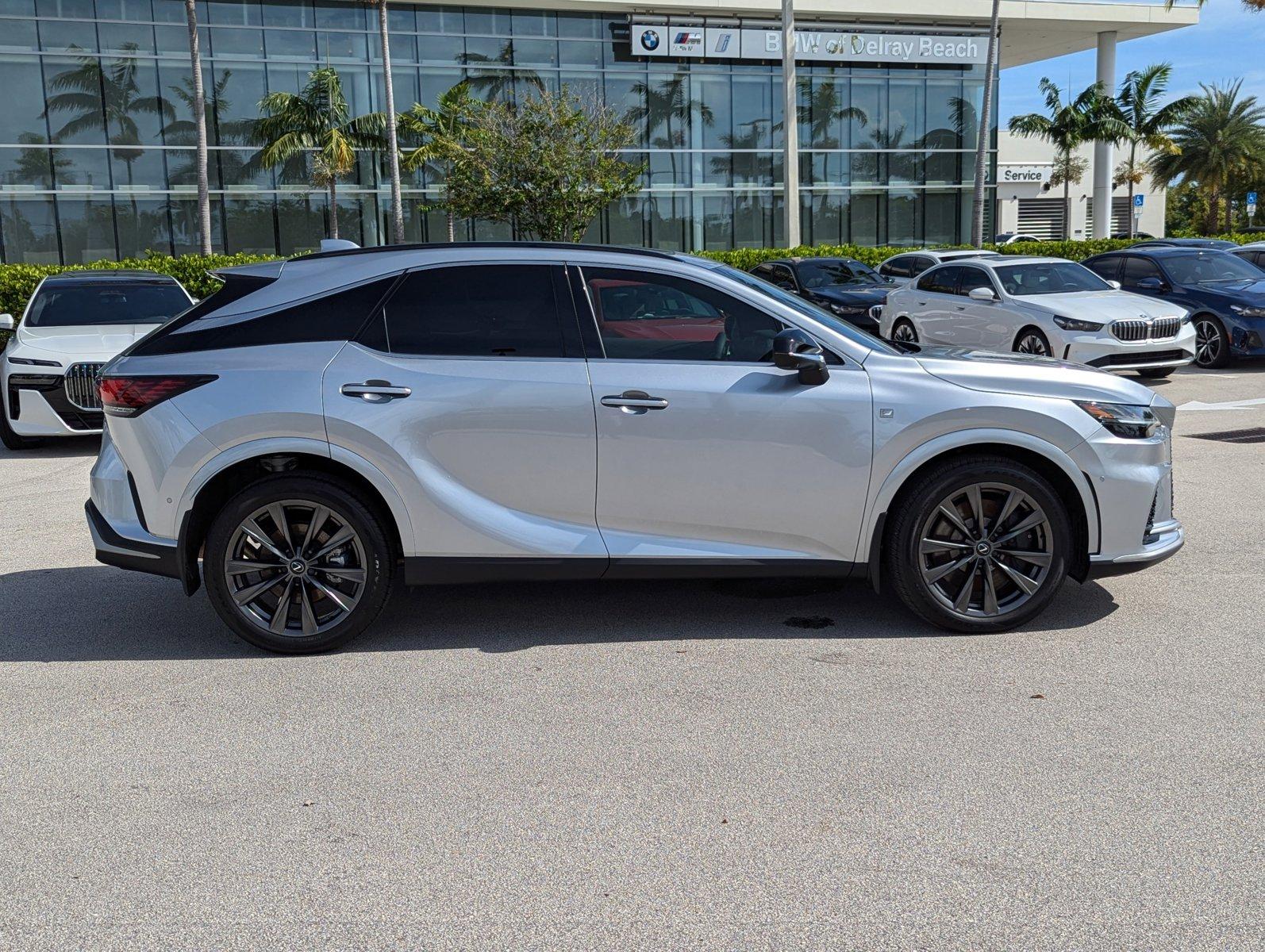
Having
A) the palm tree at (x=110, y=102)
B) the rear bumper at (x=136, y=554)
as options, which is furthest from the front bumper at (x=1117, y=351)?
the palm tree at (x=110, y=102)

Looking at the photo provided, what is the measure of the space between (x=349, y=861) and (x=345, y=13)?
118ft

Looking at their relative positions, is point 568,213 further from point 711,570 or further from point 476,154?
point 711,570

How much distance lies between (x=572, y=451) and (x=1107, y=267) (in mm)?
15622

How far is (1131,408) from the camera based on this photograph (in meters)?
5.55

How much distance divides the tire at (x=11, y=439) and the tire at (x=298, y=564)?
7675mm

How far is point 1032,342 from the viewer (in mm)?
15109

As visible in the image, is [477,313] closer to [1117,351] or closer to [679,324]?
[679,324]

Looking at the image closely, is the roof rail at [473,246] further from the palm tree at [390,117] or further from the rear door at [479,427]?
the palm tree at [390,117]

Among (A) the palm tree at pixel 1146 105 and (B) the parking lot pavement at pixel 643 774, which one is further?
(A) the palm tree at pixel 1146 105

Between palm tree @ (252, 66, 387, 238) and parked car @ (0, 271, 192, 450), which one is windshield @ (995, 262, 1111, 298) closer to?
parked car @ (0, 271, 192, 450)

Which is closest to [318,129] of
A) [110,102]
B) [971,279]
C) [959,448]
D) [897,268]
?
[110,102]

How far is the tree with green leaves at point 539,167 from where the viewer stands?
28219 mm

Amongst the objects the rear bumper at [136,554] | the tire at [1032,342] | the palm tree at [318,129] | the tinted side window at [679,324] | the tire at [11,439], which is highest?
the palm tree at [318,129]

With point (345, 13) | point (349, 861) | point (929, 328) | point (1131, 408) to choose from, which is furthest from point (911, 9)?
point (349, 861)
